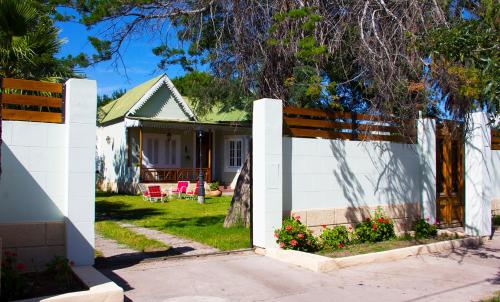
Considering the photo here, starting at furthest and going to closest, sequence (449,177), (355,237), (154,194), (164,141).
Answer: (164,141) < (154,194) < (449,177) < (355,237)

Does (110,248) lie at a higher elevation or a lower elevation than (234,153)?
lower

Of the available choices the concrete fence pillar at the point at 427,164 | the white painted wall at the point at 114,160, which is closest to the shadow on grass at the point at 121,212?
the white painted wall at the point at 114,160

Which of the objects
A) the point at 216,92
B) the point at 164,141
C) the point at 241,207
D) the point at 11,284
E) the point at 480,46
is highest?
the point at 216,92

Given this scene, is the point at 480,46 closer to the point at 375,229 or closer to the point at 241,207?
the point at 375,229

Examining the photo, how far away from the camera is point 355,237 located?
946 cm

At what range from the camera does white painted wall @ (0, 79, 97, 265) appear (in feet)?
20.8

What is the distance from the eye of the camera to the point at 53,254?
652 cm

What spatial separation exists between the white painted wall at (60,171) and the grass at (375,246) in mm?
4176

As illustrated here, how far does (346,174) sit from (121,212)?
8.45 metres

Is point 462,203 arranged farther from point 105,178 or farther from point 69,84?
point 105,178

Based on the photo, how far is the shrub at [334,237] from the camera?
345 inches

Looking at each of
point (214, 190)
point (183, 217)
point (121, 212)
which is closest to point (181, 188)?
point (214, 190)

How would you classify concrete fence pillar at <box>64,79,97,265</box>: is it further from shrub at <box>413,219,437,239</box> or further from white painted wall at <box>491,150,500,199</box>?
white painted wall at <box>491,150,500,199</box>

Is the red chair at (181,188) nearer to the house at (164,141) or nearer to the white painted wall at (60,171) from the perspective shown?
the house at (164,141)
